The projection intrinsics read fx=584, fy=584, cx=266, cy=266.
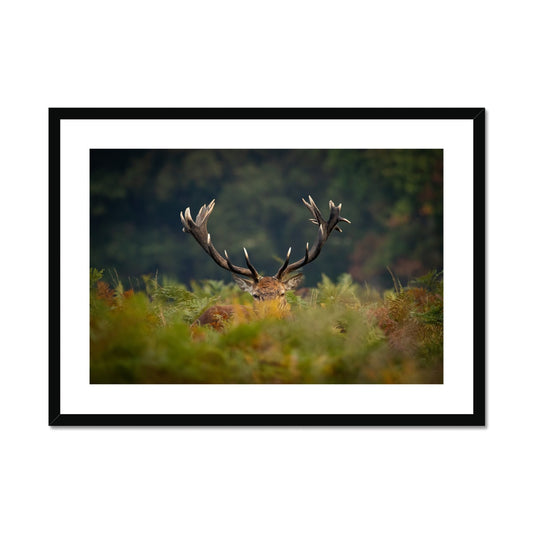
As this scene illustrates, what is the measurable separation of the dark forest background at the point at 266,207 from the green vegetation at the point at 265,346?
0.60 meters

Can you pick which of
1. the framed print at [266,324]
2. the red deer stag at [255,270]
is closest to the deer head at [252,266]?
the red deer stag at [255,270]

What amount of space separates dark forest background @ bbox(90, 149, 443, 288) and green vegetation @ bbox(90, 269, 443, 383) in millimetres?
604

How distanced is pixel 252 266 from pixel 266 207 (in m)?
6.06

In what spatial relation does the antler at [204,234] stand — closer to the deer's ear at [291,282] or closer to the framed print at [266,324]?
the deer's ear at [291,282]

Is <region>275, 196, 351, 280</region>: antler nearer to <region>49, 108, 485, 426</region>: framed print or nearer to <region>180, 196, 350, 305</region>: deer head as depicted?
<region>180, 196, 350, 305</region>: deer head

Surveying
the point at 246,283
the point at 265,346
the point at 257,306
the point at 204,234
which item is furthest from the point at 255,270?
the point at 265,346

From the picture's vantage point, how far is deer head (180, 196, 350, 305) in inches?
249

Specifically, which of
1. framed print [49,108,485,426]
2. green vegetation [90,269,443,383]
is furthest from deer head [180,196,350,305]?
green vegetation [90,269,443,383]

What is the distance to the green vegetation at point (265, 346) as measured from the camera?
4688 millimetres

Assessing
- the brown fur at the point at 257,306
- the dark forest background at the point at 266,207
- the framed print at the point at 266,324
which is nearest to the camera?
the framed print at the point at 266,324
